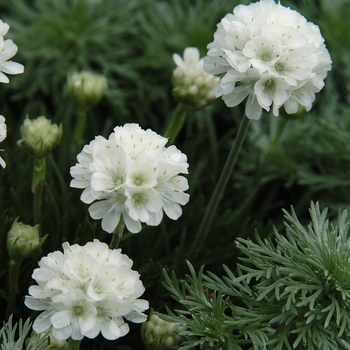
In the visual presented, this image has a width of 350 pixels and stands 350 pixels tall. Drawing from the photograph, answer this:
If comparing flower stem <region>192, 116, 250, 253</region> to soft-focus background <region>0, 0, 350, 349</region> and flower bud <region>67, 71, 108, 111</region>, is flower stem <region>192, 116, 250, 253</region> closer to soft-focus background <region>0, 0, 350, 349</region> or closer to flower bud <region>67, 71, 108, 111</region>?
soft-focus background <region>0, 0, 350, 349</region>

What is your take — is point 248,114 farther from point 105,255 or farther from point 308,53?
point 105,255

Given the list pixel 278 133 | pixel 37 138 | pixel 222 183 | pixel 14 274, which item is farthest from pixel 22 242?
pixel 278 133

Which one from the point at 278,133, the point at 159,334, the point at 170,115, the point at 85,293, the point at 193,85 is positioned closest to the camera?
the point at 85,293

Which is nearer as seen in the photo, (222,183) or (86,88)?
(222,183)

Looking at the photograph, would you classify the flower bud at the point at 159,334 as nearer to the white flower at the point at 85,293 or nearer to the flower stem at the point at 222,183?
the white flower at the point at 85,293

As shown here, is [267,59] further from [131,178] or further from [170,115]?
[170,115]

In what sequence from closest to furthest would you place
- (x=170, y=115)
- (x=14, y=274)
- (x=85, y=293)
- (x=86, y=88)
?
(x=85, y=293) → (x=14, y=274) → (x=86, y=88) → (x=170, y=115)

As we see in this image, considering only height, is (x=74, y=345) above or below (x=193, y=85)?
below

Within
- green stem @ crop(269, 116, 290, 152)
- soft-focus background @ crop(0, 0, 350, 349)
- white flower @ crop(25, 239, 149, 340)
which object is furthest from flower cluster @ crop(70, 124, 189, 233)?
green stem @ crop(269, 116, 290, 152)

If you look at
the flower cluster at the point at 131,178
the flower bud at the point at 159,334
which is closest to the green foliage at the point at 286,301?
the flower bud at the point at 159,334
